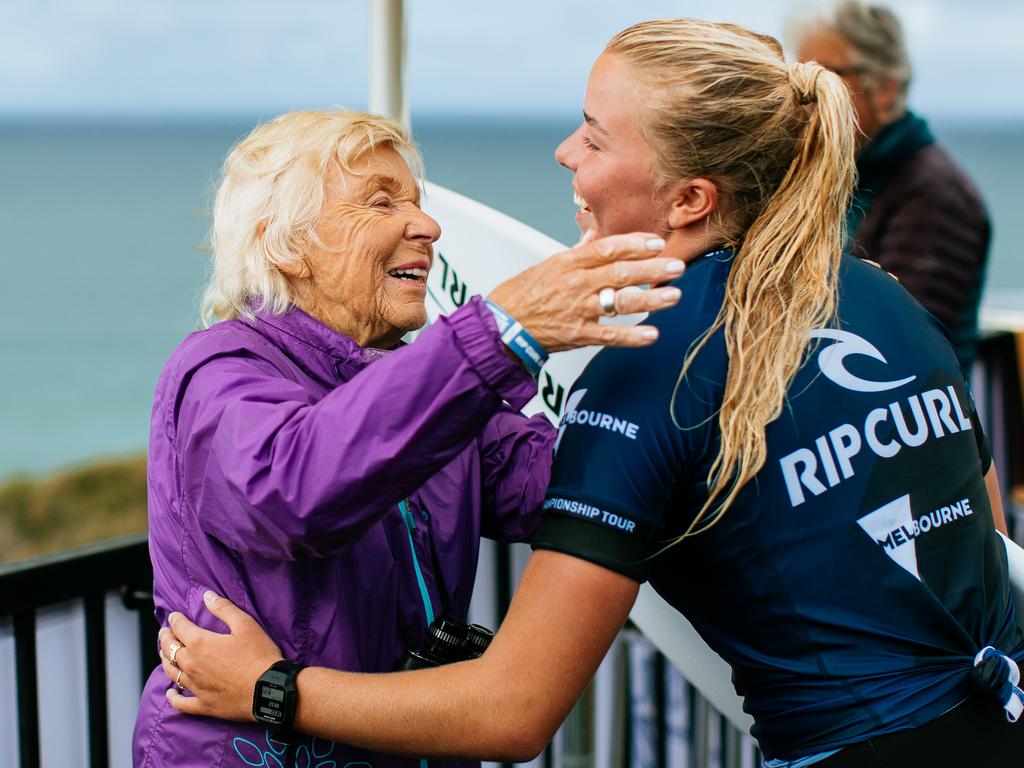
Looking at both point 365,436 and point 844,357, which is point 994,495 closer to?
point 844,357

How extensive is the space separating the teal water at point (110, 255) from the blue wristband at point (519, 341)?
75 centimetres

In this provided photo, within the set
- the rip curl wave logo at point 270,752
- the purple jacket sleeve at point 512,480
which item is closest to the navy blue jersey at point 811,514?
the purple jacket sleeve at point 512,480

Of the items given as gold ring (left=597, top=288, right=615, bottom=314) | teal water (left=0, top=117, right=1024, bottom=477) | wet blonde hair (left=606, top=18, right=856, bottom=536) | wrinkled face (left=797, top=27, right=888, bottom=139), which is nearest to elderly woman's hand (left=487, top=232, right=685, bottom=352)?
gold ring (left=597, top=288, right=615, bottom=314)

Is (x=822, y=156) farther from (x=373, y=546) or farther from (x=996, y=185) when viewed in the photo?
(x=996, y=185)

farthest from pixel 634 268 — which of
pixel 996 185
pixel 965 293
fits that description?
pixel 996 185

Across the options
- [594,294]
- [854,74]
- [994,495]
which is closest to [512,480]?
[594,294]

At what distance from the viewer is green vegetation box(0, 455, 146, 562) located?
21.0 m

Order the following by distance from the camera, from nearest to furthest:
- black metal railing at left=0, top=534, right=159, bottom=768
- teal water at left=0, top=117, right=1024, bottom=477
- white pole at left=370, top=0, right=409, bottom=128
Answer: black metal railing at left=0, top=534, right=159, bottom=768 → white pole at left=370, top=0, right=409, bottom=128 → teal water at left=0, top=117, right=1024, bottom=477

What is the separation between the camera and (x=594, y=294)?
1.28 meters

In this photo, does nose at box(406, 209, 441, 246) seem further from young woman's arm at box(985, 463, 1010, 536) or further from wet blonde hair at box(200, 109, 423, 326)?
young woman's arm at box(985, 463, 1010, 536)

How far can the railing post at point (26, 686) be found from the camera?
198 centimetres

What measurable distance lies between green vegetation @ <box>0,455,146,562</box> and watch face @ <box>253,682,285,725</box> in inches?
792

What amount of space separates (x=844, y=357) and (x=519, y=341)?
0.39 metres

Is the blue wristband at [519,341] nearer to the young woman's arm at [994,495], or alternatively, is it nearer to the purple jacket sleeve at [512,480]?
the purple jacket sleeve at [512,480]
